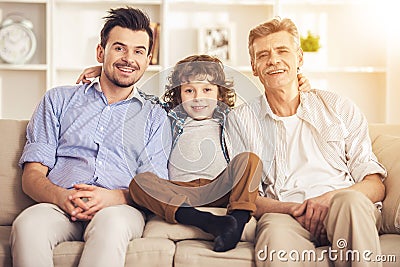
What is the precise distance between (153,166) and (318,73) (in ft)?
8.31

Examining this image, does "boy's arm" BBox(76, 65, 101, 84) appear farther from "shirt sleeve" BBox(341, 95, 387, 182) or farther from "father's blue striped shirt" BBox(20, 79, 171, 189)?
"shirt sleeve" BBox(341, 95, 387, 182)

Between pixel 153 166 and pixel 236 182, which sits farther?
pixel 153 166

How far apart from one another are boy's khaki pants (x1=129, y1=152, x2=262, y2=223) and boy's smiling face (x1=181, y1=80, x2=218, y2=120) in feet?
0.89

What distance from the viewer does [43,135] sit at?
2.55 metres

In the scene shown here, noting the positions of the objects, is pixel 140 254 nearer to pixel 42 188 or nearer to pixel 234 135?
pixel 42 188

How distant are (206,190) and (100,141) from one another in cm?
44

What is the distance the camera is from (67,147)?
2562 mm

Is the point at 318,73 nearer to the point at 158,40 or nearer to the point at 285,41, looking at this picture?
the point at 158,40

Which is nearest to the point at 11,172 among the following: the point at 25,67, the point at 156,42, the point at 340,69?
the point at 25,67

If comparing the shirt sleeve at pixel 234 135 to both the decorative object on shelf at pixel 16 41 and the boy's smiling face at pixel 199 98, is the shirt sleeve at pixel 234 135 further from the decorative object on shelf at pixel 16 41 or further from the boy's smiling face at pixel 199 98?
the decorative object on shelf at pixel 16 41

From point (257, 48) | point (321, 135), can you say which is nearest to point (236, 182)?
point (321, 135)

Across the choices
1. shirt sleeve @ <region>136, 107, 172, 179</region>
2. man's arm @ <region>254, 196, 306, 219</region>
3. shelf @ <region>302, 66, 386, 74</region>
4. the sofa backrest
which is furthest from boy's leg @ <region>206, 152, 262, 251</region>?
shelf @ <region>302, 66, 386, 74</region>

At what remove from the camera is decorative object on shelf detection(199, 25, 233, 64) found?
15.1ft

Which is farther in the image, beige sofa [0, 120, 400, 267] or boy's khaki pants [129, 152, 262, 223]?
boy's khaki pants [129, 152, 262, 223]
